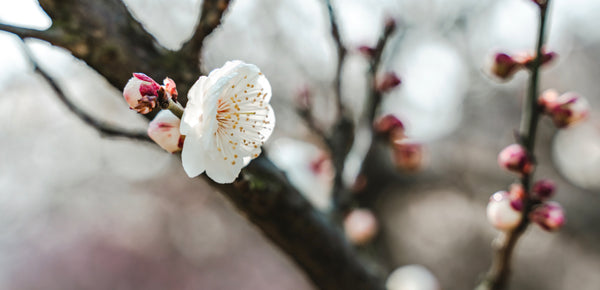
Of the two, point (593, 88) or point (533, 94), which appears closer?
point (533, 94)

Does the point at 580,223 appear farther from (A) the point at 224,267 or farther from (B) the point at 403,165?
(A) the point at 224,267

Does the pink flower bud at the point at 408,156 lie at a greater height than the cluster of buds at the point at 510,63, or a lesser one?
lesser

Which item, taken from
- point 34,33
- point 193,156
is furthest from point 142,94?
point 34,33

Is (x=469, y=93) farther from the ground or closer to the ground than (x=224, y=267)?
farther from the ground

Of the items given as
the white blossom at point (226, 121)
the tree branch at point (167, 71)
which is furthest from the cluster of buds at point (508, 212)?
the white blossom at point (226, 121)

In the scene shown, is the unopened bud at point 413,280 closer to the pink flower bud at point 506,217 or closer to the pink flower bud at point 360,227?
the pink flower bud at point 360,227

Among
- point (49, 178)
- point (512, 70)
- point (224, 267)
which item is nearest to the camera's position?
point (512, 70)

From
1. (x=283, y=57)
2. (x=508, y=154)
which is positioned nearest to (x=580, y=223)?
(x=283, y=57)
